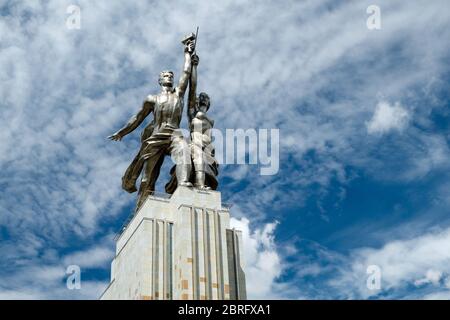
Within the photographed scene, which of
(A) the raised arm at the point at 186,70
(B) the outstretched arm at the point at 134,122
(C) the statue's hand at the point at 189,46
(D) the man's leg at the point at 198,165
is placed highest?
(C) the statue's hand at the point at 189,46

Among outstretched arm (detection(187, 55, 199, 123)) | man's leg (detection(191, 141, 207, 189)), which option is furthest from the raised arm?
man's leg (detection(191, 141, 207, 189))

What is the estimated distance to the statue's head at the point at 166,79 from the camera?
129 feet

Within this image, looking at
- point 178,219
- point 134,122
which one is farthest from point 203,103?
point 178,219

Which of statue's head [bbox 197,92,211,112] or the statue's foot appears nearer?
the statue's foot

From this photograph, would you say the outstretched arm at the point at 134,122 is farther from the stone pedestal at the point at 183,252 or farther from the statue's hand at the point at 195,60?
the stone pedestal at the point at 183,252

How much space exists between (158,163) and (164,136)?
63.6 inches

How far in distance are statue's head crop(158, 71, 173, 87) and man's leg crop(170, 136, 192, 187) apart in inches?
131

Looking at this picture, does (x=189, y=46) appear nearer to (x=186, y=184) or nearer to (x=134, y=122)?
(x=134, y=122)

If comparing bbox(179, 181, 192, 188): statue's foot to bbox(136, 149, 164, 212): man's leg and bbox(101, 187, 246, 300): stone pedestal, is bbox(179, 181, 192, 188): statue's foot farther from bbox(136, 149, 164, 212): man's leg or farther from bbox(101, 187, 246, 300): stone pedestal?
bbox(136, 149, 164, 212): man's leg

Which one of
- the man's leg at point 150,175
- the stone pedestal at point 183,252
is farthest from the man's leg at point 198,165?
the man's leg at point 150,175

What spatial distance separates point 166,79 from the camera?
39406mm

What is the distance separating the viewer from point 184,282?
32.4 metres

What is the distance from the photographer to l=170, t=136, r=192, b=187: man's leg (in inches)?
1428
